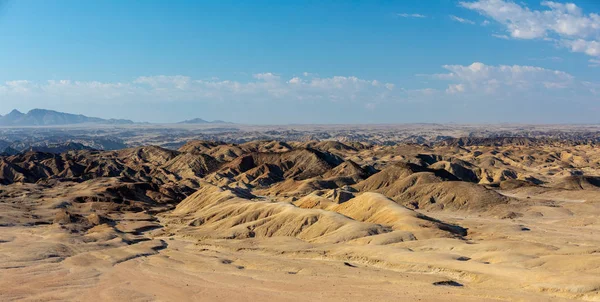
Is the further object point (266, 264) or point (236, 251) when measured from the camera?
point (236, 251)

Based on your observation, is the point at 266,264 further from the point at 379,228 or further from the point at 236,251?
the point at 379,228

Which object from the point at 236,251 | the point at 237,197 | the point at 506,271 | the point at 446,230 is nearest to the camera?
the point at 506,271

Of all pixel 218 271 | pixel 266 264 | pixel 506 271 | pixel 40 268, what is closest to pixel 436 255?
pixel 506 271

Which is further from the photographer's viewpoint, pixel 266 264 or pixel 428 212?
pixel 428 212

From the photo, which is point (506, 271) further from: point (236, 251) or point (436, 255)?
point (236, 251)

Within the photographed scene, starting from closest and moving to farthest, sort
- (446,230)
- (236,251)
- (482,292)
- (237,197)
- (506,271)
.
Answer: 1. (482,292)
2. (506,271)
3. (236,251)
4. (446,230)
5. (237,197)

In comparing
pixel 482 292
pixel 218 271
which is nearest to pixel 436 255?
pixel 482 292
